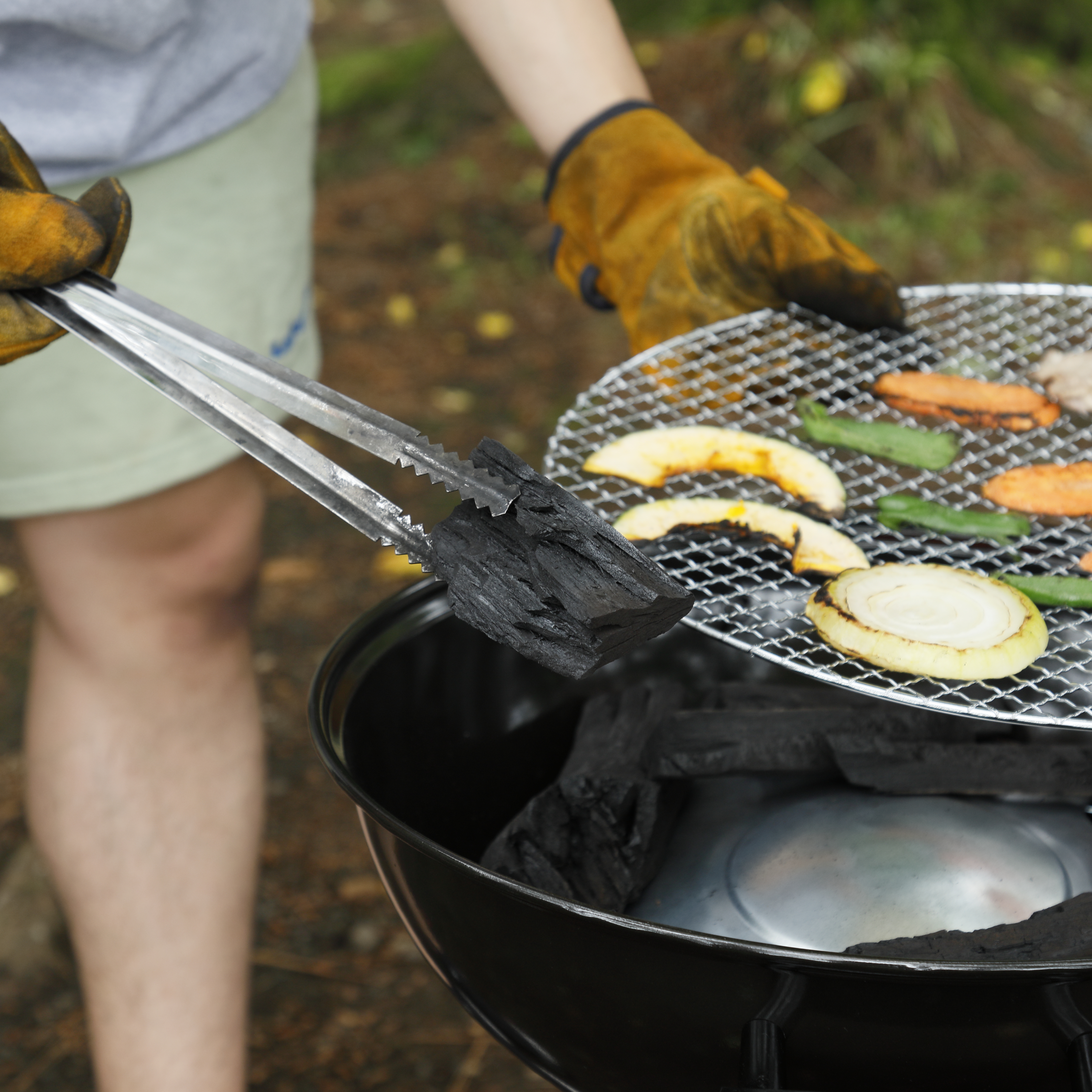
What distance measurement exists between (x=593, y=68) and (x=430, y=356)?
3847 mm

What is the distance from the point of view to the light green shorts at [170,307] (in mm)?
2195

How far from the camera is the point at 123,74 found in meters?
2.04

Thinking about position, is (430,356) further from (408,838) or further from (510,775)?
(408,838)

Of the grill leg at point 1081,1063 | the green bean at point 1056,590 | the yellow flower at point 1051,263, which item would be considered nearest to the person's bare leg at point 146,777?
the green bean at point 1056,590

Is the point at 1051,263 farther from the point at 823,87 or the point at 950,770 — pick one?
the point at 950,770

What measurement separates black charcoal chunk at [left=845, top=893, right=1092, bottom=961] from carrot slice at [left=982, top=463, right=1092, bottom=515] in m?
0.67

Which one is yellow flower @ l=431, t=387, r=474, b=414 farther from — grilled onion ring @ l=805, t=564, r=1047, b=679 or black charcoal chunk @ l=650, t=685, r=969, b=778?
grilled onion ring @ l=805, t=564, r=1047, b=679

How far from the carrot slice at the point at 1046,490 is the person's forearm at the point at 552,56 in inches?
38.6

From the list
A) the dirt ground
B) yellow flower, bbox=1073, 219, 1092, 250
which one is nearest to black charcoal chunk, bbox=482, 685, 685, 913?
the dirt ground

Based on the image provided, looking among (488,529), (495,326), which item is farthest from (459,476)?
(495,326)

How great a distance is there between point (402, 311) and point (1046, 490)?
186 inches

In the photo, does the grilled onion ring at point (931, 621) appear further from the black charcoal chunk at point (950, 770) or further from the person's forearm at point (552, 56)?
the person's forearm at point (552, 56)

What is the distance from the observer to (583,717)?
2055 mm

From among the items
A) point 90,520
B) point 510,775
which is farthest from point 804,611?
point 90,520
